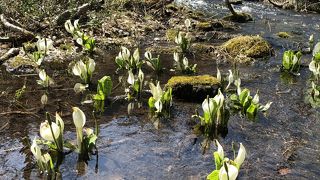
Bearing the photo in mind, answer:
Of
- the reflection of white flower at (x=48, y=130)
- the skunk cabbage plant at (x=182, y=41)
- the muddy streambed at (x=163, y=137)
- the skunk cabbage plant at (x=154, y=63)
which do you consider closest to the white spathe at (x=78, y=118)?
the reflection of white flower at (x=48, y=130)

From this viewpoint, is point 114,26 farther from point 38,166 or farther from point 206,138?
point 38,166

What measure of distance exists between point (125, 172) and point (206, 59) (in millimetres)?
4545

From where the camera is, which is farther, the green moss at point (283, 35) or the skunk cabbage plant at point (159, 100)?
the green moss at point (283, 35)

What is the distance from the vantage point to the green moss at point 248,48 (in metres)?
7.98

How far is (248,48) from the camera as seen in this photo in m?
8.15

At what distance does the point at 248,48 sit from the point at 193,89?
301 centimetres

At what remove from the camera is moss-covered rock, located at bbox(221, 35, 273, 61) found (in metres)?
7.98

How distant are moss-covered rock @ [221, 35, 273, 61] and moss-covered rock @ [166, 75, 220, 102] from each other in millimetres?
2588

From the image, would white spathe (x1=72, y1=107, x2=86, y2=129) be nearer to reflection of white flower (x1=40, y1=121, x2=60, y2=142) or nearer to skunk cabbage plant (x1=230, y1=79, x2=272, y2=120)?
reflection of white flower (x1=40, y1=121, x2=60, y2=142)

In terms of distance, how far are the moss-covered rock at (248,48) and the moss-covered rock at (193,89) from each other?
2.59 metres

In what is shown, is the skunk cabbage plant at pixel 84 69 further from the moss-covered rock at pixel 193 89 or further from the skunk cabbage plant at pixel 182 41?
the skunk cabbage plant at pixel 182 41

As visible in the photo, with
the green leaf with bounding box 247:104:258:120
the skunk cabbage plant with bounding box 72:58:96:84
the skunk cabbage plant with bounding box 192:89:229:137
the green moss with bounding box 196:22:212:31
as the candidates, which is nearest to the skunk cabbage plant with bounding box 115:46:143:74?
the skunk cabbage plant with bounding box 72:58:96:84

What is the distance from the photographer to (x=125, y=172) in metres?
3.66

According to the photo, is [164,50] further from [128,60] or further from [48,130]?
[48,130]
